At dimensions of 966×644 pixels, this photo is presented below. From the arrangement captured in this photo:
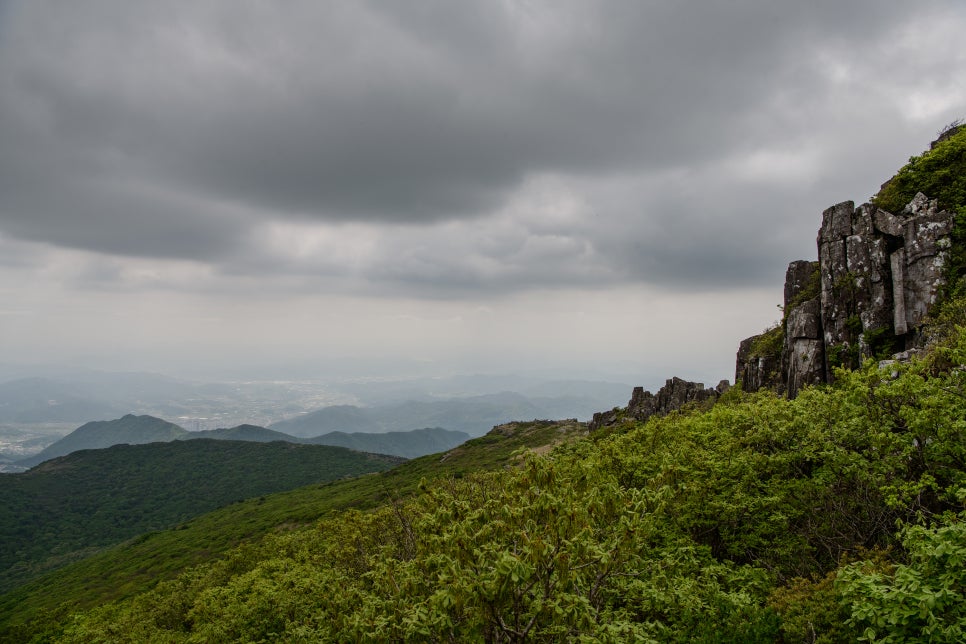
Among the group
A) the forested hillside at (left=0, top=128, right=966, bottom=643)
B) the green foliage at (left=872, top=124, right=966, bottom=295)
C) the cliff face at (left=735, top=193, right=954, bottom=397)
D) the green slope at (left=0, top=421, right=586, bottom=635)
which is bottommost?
the green slope at (left=0, top=421, right=586, bottom=635)

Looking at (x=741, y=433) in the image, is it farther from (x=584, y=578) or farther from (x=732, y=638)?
(x=584, y=578)

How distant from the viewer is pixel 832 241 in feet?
120

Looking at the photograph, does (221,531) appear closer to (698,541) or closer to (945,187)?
(698,541)

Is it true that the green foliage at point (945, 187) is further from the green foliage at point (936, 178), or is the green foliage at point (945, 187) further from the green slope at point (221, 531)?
the green slope at point (221, 531)

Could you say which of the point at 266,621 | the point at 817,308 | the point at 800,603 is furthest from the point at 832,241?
the point at 266,621

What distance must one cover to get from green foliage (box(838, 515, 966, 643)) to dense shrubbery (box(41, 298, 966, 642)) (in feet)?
0.15

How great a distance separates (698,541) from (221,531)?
126 metres

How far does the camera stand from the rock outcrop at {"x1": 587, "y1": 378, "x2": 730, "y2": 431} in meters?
58.4

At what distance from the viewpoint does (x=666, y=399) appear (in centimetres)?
6569

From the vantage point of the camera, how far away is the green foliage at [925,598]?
27.0 feet

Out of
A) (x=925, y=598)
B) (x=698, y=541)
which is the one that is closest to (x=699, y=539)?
(x=698, y=541)

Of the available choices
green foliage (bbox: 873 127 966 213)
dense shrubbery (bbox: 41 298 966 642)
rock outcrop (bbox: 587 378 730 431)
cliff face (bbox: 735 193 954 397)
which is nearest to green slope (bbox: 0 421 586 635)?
rock outcrop (bbox: 587 378 730 431)

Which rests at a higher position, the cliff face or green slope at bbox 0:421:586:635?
the cliff face

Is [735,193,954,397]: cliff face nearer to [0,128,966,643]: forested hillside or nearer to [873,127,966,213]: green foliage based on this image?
[873,127,966,213]: green foliage
